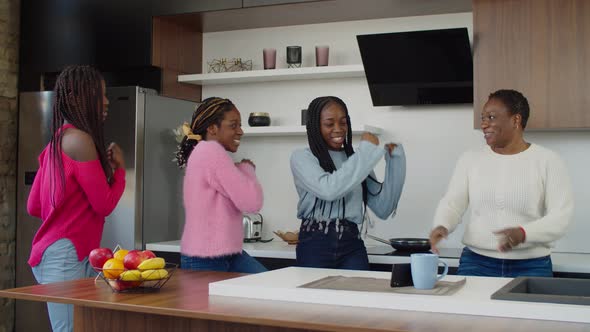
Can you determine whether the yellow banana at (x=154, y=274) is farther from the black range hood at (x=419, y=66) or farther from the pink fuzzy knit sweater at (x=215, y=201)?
the black range hood at (x=419, y=66)

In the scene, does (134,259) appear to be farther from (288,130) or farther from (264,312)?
(288,130)

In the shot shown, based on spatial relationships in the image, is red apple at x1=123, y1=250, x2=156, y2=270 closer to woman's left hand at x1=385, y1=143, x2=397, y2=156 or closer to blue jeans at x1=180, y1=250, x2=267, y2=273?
blue jeans at x1=180, y1=250, x2=267, y2=273

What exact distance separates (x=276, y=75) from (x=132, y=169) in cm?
93

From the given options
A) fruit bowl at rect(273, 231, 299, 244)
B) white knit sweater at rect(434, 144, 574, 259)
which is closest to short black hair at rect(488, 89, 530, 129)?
white knit sweater at rect(434, 144, 574, 259)

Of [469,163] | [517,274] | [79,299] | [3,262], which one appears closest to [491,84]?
[469,163]

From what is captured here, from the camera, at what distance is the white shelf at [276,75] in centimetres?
397

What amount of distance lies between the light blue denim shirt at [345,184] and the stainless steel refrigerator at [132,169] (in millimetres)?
1297

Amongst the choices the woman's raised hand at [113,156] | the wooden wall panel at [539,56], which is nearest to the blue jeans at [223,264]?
the woman's raised hand at [113,156]

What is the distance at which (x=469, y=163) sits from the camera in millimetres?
2912

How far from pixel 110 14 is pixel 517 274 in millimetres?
2646

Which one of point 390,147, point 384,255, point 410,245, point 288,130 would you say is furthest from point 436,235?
point 288,130

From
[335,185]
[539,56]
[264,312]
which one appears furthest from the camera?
[539,56]

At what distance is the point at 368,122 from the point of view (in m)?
4.13

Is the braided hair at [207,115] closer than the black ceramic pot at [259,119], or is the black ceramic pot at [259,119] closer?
the braided hair at [207,115]
